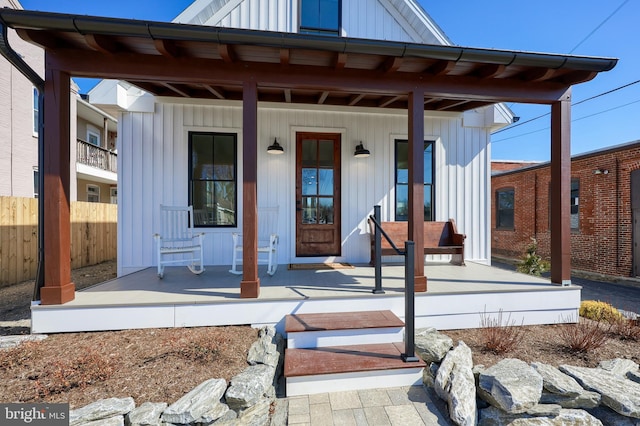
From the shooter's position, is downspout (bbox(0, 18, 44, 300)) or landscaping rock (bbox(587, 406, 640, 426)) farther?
downspout (bbox(0, 18, 44, 300))

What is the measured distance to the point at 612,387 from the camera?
2.20 m

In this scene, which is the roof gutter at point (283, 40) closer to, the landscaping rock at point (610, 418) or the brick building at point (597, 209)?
the landscaping rock at point (610, 418)

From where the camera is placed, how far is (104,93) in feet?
13.5

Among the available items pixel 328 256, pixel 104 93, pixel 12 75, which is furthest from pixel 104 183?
pixel 328 256

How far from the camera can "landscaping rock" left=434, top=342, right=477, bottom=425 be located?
1991 mm

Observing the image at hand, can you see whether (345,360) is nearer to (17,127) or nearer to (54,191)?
(54,191)

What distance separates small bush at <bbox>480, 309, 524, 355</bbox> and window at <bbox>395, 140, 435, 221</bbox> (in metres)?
2.22

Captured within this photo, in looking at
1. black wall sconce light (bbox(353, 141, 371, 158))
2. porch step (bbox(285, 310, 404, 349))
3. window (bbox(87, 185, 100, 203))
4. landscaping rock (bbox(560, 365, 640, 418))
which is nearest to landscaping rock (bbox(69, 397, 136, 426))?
porch step (bbox(285, 310, 404, 349))

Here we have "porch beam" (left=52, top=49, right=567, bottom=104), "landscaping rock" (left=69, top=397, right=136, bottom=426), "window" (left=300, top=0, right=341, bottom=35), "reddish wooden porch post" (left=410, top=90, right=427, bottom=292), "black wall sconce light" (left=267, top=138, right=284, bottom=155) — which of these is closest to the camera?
"landscaping rock" (left=69, top=397, right=136, bottom=426)

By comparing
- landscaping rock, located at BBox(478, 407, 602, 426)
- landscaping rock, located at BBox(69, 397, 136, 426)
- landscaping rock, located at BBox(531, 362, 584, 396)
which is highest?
landscaping rock, located at BBox(69, 397, 136, 426)

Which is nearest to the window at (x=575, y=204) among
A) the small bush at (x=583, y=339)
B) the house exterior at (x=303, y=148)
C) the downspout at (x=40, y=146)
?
the house exterior at (x=303, y=148)

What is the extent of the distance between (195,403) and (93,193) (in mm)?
13147

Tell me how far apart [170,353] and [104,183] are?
12.8 metres

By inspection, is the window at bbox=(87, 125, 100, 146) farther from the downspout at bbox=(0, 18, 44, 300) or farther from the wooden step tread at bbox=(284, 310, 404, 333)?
the wooden step tread at bbox=(284, 310, 404, 333)
